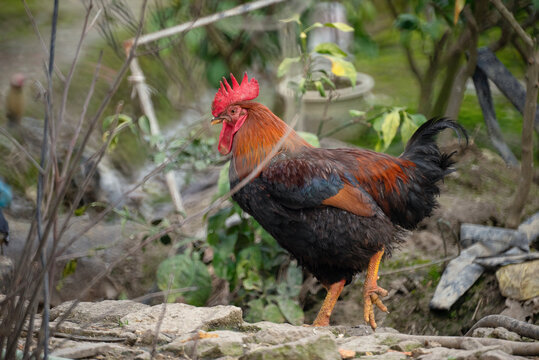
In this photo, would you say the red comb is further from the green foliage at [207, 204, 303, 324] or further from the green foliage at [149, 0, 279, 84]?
the green foliage at [149, 0, 279, 84]

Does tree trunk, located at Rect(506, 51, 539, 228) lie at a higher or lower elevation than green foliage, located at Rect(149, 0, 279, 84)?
lower

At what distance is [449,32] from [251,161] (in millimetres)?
3706

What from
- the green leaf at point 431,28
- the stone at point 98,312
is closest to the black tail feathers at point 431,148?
the stone at point 98,312

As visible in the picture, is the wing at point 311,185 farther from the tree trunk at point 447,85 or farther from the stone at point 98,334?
the tree trunk at point 447,85

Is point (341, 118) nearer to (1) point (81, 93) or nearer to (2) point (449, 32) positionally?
(2) point (449, 32)

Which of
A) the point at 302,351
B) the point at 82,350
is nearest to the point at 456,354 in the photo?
the point at 302,351

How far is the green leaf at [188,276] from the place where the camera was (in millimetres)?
4629

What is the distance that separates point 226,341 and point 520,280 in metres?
2.27

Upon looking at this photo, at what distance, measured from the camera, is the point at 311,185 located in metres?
3.46

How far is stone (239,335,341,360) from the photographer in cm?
227

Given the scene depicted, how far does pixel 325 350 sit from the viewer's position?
7.71 feet

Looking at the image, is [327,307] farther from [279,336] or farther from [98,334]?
[98,334]

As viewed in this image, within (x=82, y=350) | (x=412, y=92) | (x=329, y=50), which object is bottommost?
(x=82, y=350)

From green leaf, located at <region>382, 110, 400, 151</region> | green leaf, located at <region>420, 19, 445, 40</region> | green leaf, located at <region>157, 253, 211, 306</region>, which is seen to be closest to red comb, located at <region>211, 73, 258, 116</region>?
green leaf, located at <region>382, 110, 400, 151</region>
